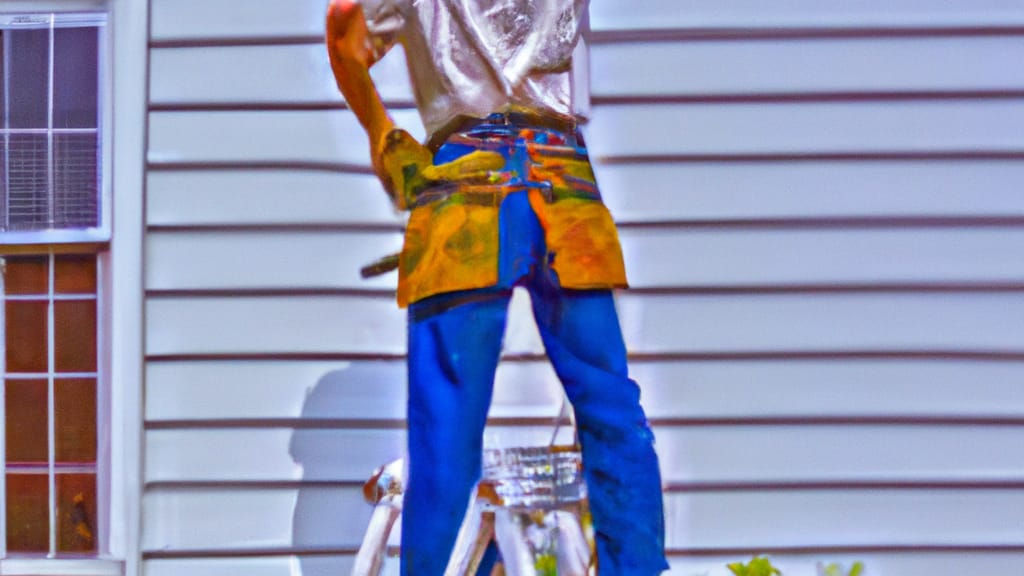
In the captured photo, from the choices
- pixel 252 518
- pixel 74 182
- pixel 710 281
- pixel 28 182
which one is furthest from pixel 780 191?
pixel 28 182

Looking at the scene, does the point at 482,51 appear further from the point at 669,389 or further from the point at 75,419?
the point at 75,419

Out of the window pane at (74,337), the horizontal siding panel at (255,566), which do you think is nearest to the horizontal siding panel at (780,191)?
the horizontal siding panel at (255,566)

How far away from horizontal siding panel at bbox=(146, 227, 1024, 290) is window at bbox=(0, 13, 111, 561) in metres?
0.25

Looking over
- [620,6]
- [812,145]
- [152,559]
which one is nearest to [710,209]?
[812,145]

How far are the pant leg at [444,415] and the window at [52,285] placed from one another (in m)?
1.01

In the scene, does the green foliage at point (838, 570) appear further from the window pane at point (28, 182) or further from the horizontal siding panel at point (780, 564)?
the window pane at point (28, 182)

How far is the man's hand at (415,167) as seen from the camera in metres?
2.57

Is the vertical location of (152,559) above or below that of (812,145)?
below

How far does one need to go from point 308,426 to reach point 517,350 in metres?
0.58

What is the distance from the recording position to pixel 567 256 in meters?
2.57

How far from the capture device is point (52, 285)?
3084mm

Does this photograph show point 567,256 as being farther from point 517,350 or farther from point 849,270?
point 849,270

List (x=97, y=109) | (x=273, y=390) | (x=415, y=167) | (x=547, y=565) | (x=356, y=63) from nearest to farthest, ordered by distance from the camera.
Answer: (x=547, y=565), (x=415, y=167), (x=356, y=63), (x=273, y=390), (x=97, y=109)

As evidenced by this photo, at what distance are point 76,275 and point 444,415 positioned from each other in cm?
121
